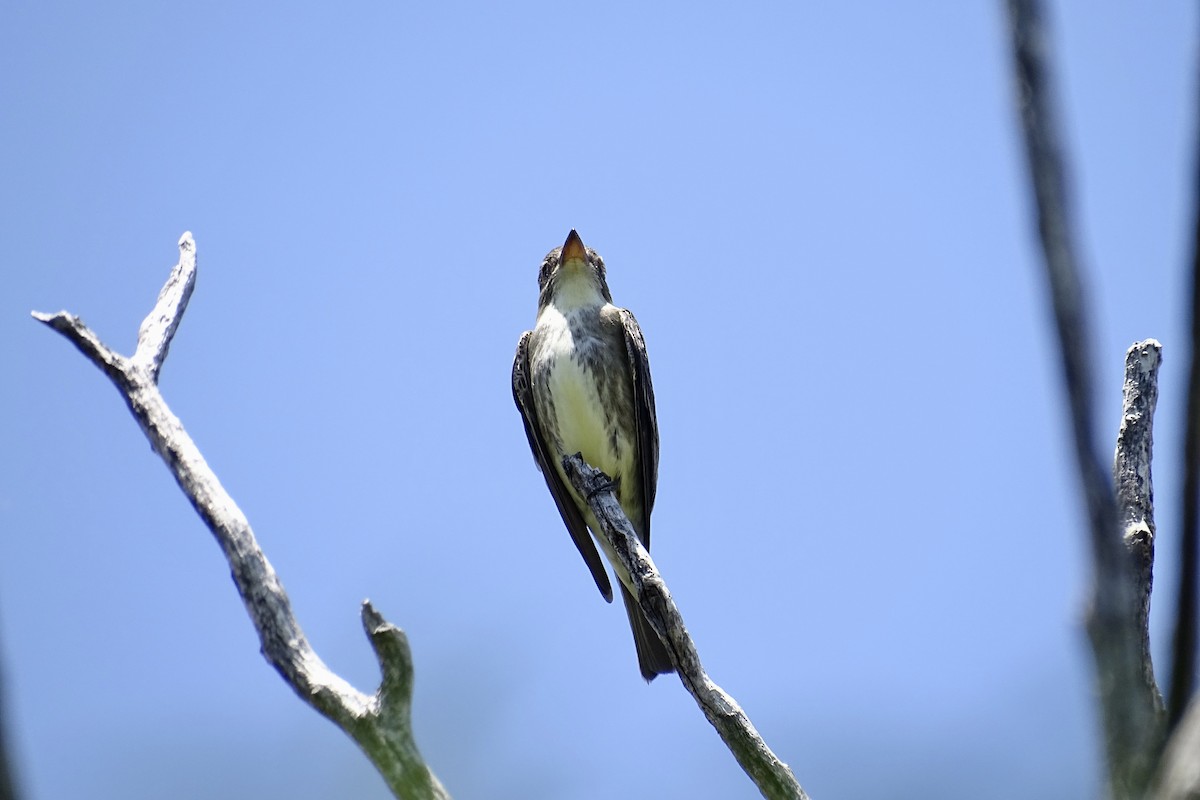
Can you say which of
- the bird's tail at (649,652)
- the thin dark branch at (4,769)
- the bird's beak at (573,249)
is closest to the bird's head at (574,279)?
the bird's beak at (573,249)

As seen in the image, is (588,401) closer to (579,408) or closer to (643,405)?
(579,408)

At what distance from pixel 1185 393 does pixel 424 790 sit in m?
3.06

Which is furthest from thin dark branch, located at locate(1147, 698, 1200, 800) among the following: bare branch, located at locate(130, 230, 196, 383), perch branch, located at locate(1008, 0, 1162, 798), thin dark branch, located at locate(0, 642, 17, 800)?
bare branch, located at locate(130, 230, 196, 383)

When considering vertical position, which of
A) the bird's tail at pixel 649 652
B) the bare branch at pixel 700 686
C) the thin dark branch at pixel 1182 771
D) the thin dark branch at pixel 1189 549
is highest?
the bird's tail at pixel 649 652

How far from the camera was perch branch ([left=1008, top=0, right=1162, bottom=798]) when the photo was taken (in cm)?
118

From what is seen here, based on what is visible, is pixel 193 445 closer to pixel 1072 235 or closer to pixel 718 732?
pixel 718 732

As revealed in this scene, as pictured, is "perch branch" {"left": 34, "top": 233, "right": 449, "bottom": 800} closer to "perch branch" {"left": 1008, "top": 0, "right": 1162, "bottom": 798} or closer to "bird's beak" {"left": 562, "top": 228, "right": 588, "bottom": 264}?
"perch branch" {"left": 1008, "top": 0, "right": 1162, "bottom": 798}

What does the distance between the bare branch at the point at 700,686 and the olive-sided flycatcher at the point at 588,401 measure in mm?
1587

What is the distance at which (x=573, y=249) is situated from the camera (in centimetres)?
789

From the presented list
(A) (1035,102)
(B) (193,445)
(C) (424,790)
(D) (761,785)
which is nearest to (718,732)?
(D) (761,785)

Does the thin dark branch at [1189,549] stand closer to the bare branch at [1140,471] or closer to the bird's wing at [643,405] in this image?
the bare branch at [1140,471]

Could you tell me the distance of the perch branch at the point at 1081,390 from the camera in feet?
3.89

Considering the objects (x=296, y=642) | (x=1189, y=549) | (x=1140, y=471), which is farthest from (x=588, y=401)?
(x=1189, y=549)

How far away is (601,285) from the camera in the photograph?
799cm
